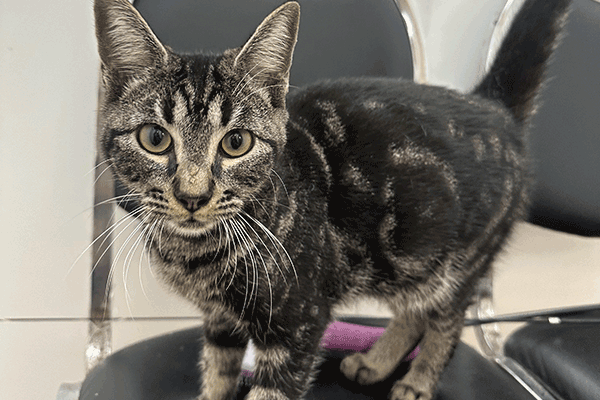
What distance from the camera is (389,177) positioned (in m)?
0.75

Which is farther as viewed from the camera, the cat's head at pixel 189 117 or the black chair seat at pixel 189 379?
the black chair seat at pixel 189 379

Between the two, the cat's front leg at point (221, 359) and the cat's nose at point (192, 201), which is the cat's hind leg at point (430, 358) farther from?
the cat's nose at point (192, 201)

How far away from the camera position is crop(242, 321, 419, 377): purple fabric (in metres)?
0.92

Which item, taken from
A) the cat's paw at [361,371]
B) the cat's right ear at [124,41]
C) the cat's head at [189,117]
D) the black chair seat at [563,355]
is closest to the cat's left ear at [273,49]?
the cat's head at [189,117]

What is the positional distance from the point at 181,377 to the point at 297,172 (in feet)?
1.37

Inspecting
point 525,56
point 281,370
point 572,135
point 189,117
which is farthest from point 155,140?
point 572,135

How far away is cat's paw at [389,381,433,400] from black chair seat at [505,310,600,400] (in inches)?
9.9

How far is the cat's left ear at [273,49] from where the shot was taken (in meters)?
0.61

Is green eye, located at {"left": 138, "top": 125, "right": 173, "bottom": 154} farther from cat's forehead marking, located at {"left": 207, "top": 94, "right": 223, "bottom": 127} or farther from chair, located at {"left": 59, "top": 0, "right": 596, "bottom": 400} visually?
chair, located at {"left": 59, "top": 0, "right": 596, "bottom": 400}

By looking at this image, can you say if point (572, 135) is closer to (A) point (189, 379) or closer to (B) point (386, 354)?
(B) point (386, 354)

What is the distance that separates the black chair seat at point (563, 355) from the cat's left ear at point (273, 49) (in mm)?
699

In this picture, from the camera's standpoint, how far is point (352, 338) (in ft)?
3.12

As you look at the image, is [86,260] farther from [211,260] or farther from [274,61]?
[274,61]

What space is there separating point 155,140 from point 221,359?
0.40 meters
